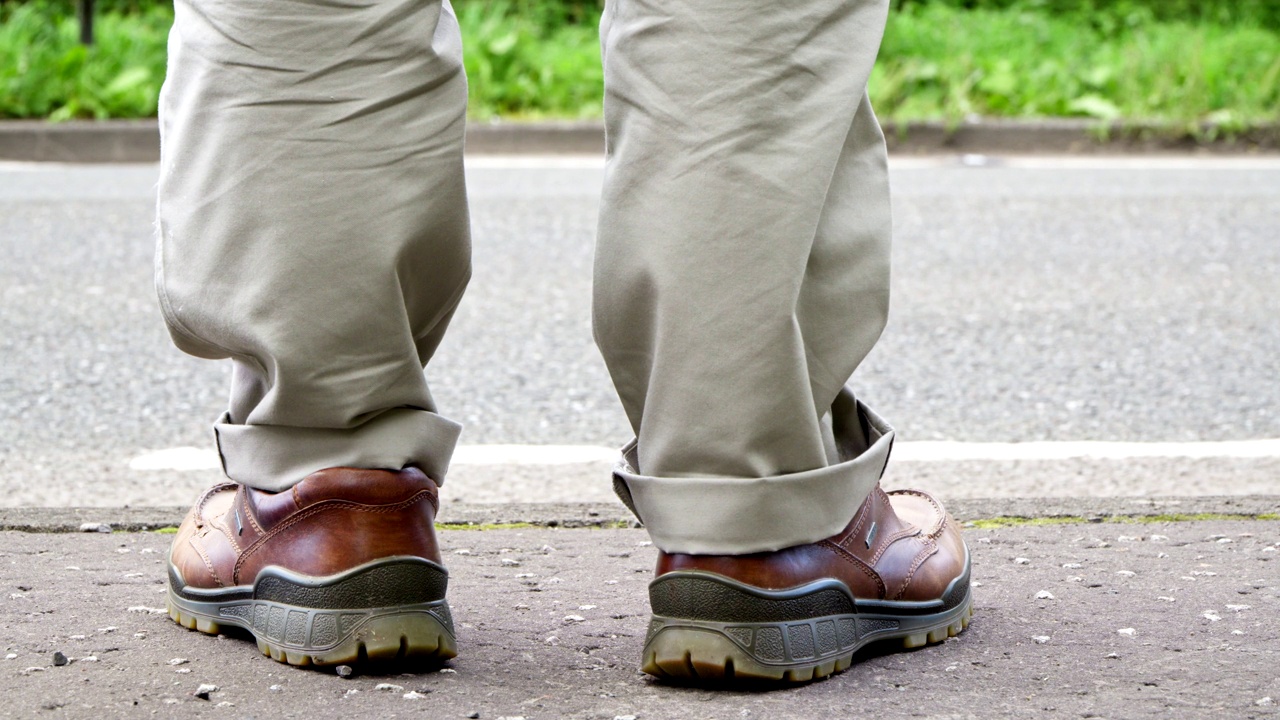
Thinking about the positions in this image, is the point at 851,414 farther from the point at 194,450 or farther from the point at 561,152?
the point at 561,152

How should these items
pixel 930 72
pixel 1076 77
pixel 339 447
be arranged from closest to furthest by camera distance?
pixel 339 447 → pixel 930 72 → pixel 1076 77

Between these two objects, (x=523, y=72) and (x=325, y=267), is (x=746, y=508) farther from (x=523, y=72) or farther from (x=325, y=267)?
(x=523, y=72)

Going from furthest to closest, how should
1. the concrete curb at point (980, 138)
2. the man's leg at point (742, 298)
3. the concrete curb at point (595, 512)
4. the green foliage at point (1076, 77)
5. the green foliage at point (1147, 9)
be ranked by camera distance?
the green foliage at point (1147, 9)
the green foliage at point (1076, 77)
the concrete curb at point (980, 138)
the concrete curb at point (595, 512)
the man's leg at point (742, 298)

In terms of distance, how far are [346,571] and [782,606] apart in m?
0.41

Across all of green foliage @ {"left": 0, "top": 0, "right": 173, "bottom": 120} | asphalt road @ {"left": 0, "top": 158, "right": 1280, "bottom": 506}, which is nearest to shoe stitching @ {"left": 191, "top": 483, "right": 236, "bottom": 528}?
asphalt road @ {"left": 0, "top": 158, "right": 1280, "bottom": 506}

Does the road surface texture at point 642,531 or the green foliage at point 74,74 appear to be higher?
the road surface texture at point 642,531

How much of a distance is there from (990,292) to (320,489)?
107 inches

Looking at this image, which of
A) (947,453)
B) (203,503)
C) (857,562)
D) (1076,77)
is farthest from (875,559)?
(1076,77)

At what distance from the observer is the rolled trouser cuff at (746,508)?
139 centimetres

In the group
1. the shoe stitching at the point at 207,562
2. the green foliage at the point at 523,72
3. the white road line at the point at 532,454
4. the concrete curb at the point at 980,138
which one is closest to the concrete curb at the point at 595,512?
the white road line at the point at 532,454

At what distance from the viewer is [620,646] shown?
158cm

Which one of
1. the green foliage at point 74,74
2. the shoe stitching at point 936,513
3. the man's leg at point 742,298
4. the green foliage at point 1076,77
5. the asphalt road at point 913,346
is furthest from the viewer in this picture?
the green foliage at point 1076,77

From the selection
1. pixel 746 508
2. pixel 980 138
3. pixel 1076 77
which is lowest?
pixel 980 138

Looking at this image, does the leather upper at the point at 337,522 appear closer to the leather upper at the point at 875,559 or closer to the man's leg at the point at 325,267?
the man's leg at the point at 325,267
